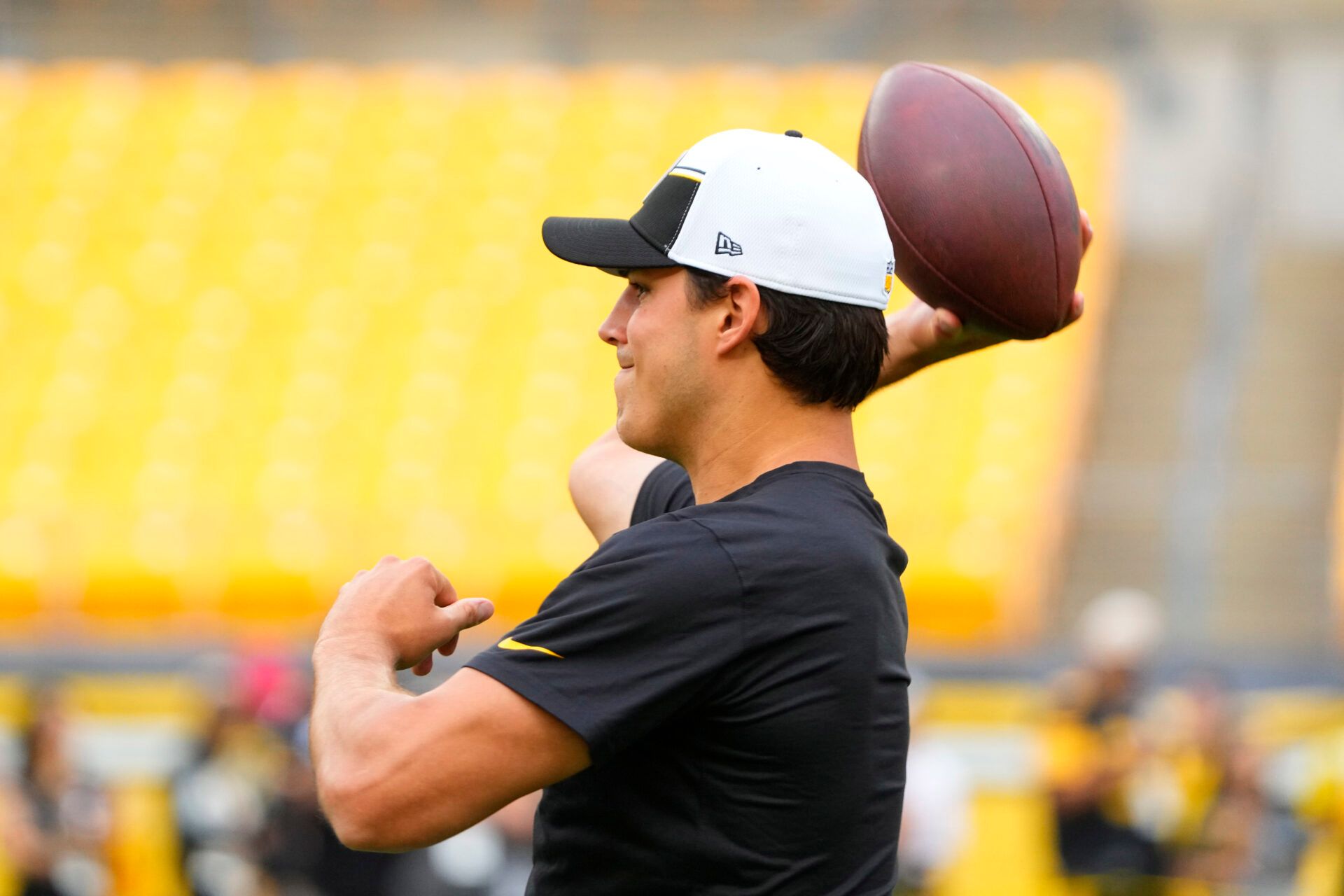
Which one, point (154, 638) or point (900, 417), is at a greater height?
→ point (900, 417)

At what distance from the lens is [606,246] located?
1968mm

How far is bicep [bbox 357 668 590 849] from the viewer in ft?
5.51

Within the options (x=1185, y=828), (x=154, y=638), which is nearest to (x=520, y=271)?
(x=154, y=638)

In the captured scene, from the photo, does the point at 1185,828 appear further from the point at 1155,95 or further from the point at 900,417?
the point at 1155,95

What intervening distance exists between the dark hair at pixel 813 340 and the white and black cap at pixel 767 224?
1cm

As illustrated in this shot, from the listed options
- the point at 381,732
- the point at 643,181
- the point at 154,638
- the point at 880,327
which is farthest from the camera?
the point at 643,181

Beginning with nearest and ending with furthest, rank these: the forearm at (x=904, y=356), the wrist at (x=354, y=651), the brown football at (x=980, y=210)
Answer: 1. the wrist at (x=354, y=651)
2. the brown football at (x=980, y=210)
3. the forearm at (x=904, y=356)

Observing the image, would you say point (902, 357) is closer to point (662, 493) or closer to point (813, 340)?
point (662, 493)

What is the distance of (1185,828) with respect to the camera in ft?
21.1

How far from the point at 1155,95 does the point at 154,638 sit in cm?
844

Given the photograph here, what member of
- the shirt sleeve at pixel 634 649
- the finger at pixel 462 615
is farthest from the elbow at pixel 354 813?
the finger at pixel 462 615

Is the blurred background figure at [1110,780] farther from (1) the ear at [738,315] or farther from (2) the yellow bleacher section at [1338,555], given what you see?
(1) the ear at [738,315]

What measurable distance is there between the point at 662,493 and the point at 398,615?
620 millimetres

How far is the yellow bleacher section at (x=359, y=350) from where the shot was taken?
8320 millimetres
